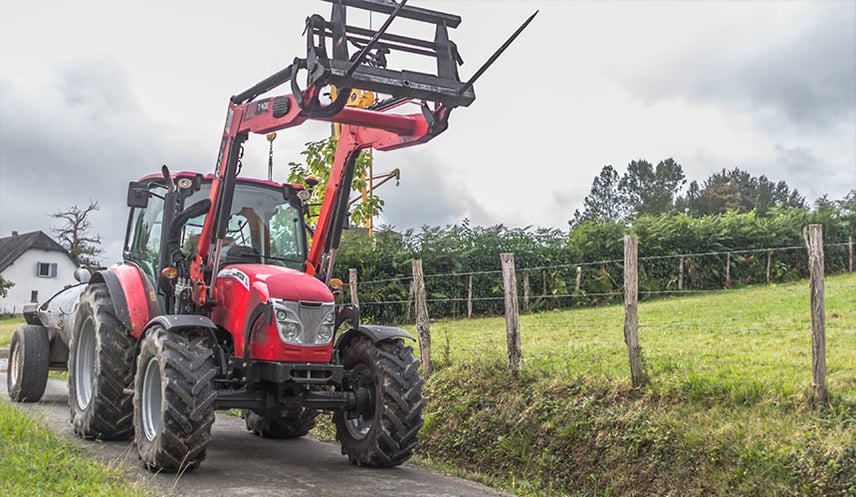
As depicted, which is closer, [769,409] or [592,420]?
[769,409]

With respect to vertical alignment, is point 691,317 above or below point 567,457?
above

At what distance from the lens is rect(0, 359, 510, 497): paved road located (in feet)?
20.7

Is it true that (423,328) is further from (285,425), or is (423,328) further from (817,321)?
(817,321)

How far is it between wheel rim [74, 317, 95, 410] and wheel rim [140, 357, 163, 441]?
1.86 metres

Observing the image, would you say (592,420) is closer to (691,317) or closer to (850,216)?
(691,317)

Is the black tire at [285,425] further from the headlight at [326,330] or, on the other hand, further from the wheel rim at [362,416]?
the headlight at [326,330]

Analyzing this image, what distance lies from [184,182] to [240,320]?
4.98 feet

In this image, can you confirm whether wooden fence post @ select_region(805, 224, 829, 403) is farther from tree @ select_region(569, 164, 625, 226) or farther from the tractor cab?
tree @ select_region(569, 164, 625, 226)

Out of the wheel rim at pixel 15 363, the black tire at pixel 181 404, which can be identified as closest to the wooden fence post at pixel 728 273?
the wheel rim at pixel 15 363

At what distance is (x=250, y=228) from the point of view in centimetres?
810

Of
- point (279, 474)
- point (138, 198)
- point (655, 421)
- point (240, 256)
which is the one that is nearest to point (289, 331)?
point (279, 474)

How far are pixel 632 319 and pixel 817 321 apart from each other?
1715 mm

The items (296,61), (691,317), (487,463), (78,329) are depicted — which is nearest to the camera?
(296,61)

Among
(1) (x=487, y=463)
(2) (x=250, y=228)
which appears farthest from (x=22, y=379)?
(1) (x=487, y=463)
